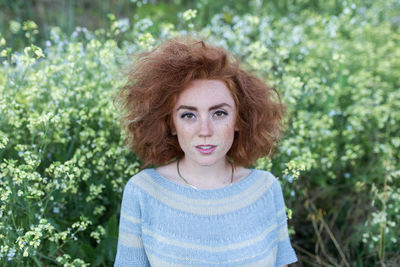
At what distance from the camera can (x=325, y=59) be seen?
11.1 ft

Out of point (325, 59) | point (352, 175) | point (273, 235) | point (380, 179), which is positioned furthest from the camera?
point (325, 59)

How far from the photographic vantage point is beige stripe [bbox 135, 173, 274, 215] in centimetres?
184

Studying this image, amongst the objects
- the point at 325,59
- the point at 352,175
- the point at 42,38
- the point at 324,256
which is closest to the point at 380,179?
the point at 352,175

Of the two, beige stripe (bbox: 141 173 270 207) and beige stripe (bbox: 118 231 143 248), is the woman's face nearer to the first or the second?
beige stripe (bbox: 141 173 270 207)

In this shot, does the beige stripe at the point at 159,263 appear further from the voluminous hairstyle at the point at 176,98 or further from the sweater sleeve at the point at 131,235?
the voluminous hairstyle at the point at 176,98

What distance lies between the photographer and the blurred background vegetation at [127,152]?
82.0 inches

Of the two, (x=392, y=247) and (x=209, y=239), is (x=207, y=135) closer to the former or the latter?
(x=209, y=239)

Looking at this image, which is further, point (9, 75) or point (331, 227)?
point (331, 227)

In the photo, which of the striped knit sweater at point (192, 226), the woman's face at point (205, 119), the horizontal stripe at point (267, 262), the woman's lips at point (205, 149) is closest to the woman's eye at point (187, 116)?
the woman's face at point (205, 119)

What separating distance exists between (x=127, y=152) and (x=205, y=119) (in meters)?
0.79

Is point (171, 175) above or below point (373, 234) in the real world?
above

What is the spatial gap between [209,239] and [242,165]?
44 cm

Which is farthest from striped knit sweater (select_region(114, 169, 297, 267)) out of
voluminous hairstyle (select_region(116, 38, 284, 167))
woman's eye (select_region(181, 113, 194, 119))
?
woman's eye (select_region(181, 113, 194, 119))

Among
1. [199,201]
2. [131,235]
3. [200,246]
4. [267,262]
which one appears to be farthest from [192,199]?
[267,262]
